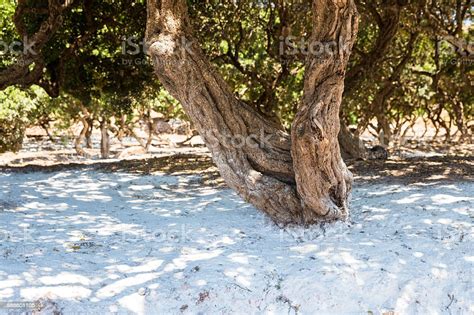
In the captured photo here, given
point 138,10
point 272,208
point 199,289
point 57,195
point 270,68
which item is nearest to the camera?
point 199,289

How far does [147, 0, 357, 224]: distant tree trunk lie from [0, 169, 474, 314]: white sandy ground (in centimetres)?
39

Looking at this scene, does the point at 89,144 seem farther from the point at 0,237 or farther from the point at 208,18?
the point at 0,237

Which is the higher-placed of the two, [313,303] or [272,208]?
[272,208]

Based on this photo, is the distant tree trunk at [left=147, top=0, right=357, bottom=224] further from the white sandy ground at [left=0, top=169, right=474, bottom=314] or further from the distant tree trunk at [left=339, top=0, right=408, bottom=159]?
the distant tree trunk at [left=339, top=0, right=408, bottom=159]

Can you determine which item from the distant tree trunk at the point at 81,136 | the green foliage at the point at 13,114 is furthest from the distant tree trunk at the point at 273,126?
the distant tree trunk at the point at 81,136

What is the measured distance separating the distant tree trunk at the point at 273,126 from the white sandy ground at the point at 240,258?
39 cm

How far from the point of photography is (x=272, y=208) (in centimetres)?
545

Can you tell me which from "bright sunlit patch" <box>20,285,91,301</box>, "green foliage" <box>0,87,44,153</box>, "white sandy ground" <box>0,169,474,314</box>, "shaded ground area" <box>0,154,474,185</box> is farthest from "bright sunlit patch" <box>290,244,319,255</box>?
"green foliage" <box>0,87,44,153</box>

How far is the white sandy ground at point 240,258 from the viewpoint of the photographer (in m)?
3.84

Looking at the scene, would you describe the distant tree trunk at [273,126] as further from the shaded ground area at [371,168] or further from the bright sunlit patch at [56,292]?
the shaded ground area at [371,168]

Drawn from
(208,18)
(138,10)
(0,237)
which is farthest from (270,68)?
(0,237)

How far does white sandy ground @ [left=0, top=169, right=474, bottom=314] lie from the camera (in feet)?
12.6

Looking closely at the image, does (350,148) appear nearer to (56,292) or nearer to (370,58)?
(370,58)

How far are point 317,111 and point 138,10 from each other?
17.5ft
